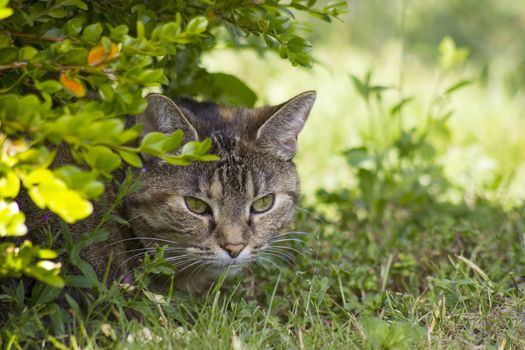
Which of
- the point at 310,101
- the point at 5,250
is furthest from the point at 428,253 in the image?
the point at 5,250

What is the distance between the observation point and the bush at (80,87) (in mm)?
2221

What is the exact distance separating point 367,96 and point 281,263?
4.40 feet

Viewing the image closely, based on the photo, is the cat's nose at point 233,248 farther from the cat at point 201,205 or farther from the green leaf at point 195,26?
the green leaf at point 195,26

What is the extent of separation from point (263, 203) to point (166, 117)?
0.61 meters

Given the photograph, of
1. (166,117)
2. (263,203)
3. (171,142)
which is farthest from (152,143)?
(263,203)

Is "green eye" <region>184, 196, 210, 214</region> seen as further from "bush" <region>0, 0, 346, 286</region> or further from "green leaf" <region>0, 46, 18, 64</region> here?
"green leaf" <region>0, 46, 18, 64</region>

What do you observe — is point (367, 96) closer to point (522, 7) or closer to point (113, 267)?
point (113, 267)

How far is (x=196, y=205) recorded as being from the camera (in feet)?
11.0

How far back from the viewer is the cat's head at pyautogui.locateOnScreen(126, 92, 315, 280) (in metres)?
3.29

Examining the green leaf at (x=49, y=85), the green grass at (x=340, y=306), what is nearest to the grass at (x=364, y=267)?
the green grass at (x=340, y=306)

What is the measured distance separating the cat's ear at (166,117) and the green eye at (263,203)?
423mm

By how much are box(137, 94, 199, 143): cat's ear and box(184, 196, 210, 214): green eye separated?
262 mm

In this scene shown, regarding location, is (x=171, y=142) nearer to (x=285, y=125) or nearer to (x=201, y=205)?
(x=201, y=205)

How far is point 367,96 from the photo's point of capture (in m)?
4.67
